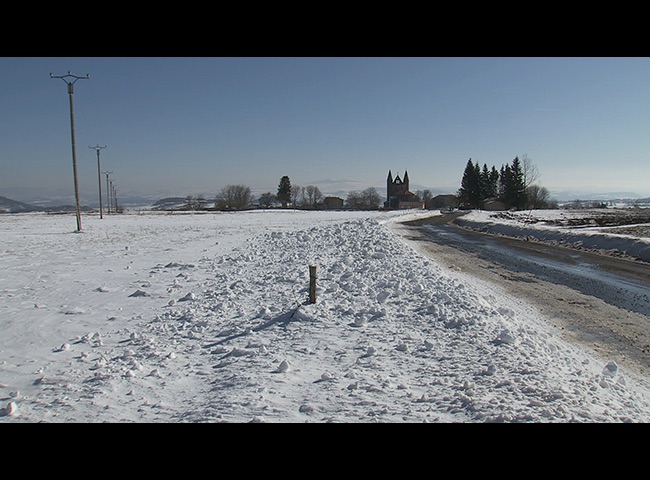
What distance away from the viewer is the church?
133 meters

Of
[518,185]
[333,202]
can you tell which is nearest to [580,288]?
[518,185]

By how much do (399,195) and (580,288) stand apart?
428ft

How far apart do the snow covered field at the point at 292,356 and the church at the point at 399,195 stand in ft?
395

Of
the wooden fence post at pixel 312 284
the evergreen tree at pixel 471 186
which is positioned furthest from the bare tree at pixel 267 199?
the wooden fence post at pixel 312 284

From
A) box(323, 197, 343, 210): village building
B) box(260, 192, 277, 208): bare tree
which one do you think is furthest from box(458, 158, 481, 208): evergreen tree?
box(260, 192, 277, 208): bare tree

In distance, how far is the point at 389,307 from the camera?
8.62m

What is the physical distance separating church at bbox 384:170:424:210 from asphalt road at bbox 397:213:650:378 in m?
110

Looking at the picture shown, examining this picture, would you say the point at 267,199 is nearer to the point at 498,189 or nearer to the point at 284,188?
the point at 284,188

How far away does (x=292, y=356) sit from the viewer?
6.09 metres
